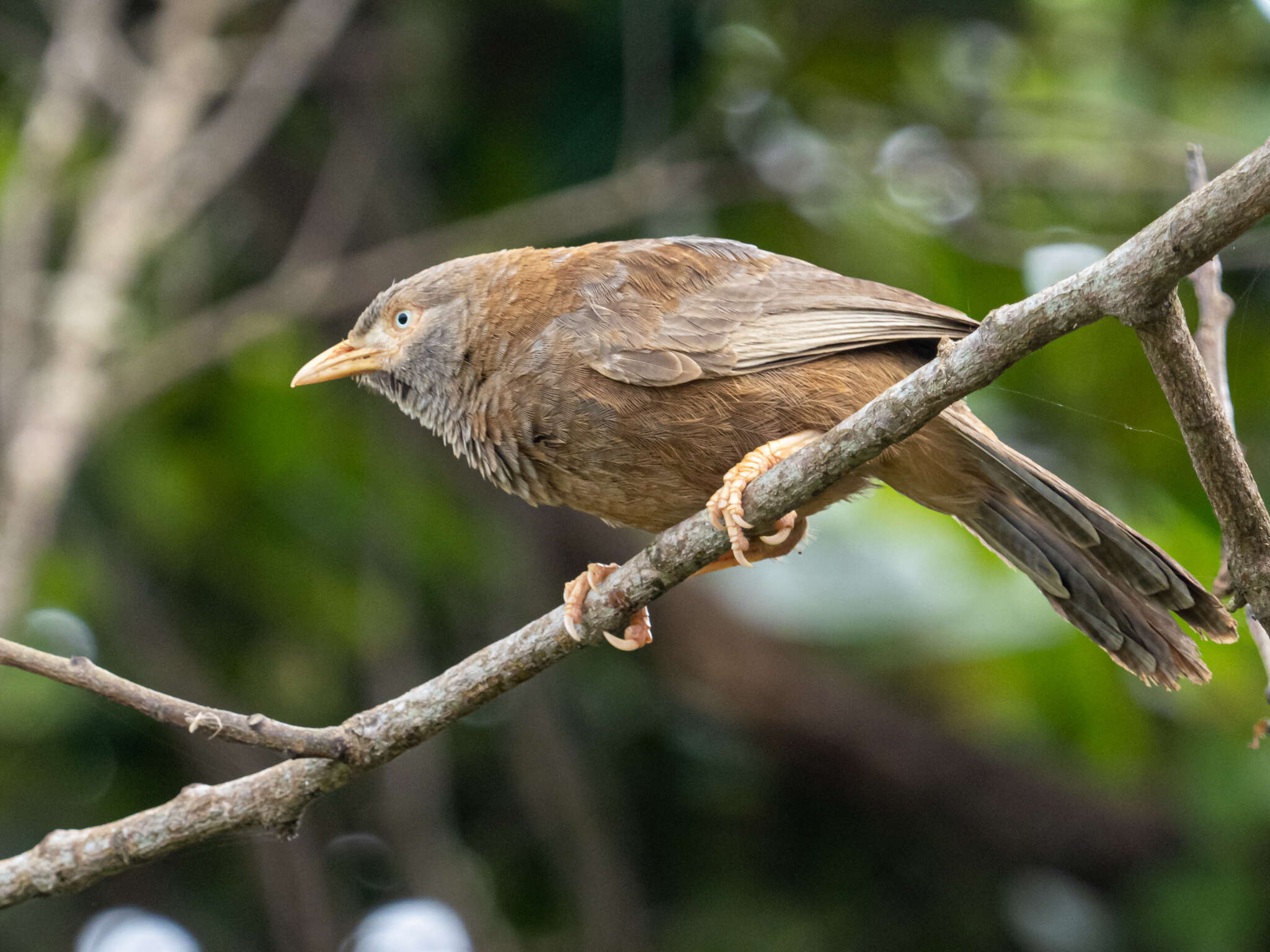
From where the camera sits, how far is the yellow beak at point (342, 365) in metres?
3.93

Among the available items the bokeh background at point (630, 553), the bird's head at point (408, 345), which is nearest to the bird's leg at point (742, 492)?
the bird's head at point (408, 345)

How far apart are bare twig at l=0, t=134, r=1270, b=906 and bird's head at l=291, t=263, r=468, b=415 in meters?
1.15

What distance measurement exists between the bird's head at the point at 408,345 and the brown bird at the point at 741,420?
10cm

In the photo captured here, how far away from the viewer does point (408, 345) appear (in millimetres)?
3889

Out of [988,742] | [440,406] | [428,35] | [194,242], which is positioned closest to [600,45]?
[428,35]

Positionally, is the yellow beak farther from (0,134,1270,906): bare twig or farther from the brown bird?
(0,134,1270,906): bare twig

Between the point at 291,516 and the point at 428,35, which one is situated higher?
the point at 428,35

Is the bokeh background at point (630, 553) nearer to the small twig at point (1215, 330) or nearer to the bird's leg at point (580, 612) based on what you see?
the small twig at point (1215, 330)

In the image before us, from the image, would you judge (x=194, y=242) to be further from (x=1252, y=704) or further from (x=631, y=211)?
(x=1252, y=704)

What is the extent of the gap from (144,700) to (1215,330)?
8.46 feet

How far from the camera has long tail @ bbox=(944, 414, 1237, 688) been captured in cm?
305

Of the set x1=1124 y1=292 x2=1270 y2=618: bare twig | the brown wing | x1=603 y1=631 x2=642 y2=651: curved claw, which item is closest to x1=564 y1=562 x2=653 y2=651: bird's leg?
x1=603 y1=631 x2=642 y2=651: curved claw

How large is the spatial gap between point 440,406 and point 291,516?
2.87 metres

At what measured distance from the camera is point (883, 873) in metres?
6.49
